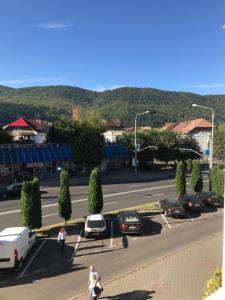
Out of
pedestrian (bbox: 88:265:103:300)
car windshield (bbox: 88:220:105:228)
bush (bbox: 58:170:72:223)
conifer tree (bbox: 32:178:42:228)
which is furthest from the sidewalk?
bush (bbox: 58:170:72:223)

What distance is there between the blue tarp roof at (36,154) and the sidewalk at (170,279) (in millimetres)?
40485

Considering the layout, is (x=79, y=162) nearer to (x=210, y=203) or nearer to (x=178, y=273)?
(x=210, y=203)

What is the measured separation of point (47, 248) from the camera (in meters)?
24.4

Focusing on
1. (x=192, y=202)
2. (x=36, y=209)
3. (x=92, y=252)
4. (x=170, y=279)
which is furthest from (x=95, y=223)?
(x=192, y=202)

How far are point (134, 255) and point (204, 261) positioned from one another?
13.1 feet

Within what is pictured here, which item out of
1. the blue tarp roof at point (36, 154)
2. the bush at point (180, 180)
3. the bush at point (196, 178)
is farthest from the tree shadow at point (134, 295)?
the blue tarp roof at point (36, 154)

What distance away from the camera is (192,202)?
34750 mm

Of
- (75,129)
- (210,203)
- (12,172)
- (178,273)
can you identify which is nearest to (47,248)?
(178,273)

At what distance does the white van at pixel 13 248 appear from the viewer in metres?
19.7

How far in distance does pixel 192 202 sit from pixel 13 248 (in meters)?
19.2

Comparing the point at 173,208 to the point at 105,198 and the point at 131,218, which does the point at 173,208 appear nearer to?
the point at 131,218

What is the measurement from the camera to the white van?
64.5 feet

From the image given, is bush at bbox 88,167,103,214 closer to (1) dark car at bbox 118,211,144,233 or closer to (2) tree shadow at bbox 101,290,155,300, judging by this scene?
(1) dark car at bbox 118,211,144,233

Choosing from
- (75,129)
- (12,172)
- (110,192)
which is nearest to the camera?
(110,192)
